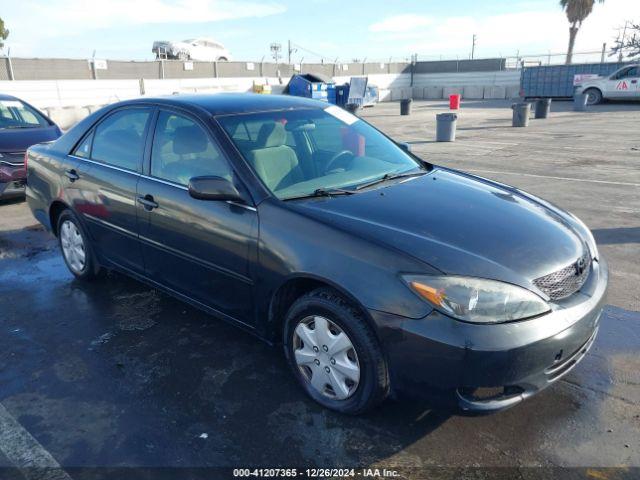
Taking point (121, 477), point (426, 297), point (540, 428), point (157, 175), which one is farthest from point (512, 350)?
point (157, 175)

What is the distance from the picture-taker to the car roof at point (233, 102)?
3.51 meters

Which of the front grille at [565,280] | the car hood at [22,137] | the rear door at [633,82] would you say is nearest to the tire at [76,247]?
the car hood at [22,137]

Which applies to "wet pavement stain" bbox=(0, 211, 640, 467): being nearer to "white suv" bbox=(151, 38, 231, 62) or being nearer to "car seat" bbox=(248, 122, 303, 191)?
"car seat" bbox=(248, 122, 303, 191)

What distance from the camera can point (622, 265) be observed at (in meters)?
4.84

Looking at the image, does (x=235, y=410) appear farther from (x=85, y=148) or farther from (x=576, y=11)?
(x=576, y=11)

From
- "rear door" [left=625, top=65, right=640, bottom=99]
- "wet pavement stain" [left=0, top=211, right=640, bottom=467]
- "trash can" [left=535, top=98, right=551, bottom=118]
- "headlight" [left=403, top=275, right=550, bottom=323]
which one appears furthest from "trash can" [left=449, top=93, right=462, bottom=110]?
"headlight" [left=403, top=275, right=550, bottom=323]

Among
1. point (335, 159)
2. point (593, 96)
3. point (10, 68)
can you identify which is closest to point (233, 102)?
point (335, 159)

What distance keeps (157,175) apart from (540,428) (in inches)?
111

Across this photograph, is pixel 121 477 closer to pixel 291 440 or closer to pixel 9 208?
pixel 291 440

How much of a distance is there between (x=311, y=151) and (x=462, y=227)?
1.23 meters

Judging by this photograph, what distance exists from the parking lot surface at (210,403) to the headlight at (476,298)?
1.69 feet

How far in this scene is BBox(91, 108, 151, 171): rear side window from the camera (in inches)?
149

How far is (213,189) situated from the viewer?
2920 millimetres

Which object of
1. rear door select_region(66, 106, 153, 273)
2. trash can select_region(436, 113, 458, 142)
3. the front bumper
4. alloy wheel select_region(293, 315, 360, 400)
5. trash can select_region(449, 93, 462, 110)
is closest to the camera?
the front bumper
